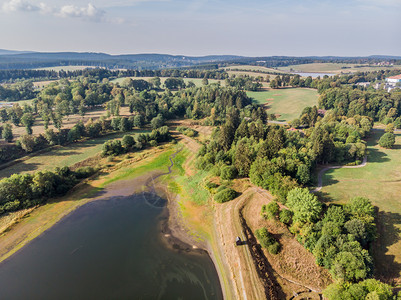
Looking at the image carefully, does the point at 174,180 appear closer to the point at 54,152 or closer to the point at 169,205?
the point at 169,205

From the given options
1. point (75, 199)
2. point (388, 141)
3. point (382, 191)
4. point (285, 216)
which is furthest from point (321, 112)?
point (75, 199)

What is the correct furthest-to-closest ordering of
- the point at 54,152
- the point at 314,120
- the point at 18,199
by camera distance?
the point at 314,120, the point at 54,152, the point at 18,199

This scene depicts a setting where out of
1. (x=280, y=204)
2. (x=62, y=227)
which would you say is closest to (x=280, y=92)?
(x=280, y=204)

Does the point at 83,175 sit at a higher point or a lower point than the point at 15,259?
higher

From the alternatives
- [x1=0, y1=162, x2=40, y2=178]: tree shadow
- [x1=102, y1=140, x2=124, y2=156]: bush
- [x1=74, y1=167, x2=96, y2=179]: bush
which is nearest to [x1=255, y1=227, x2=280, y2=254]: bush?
[x1=74, y1=167, x2=96, y2=179]: bush

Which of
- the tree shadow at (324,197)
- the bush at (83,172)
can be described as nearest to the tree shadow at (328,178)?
the tree shadow at (324,197)

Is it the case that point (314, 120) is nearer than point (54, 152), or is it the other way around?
point (54, 152)

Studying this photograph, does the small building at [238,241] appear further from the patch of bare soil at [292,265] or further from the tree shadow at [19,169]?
the tree shadow at [19,169]
